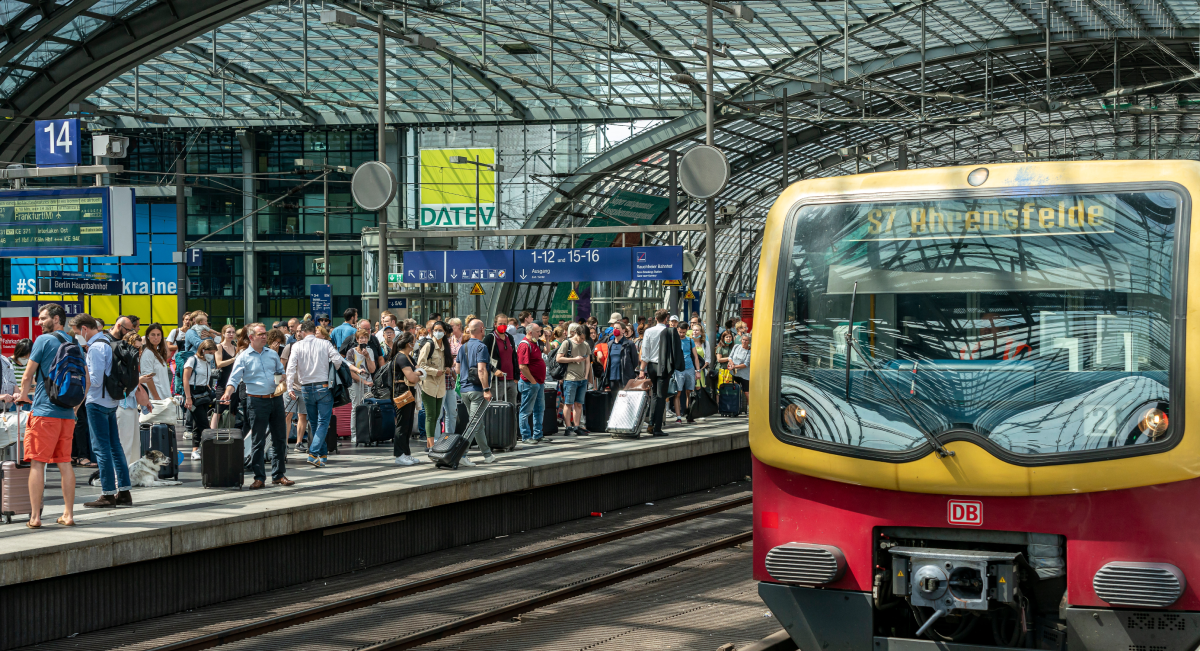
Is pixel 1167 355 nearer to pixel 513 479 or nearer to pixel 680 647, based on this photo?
pixel 680 647

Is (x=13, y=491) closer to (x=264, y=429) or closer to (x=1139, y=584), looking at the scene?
(x=264, y=429)

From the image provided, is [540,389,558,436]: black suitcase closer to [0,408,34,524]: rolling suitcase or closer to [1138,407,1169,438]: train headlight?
[0,408,34,524]: rolling suitcase

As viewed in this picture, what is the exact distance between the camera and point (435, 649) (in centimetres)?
790

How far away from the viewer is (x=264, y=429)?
11.5 meters

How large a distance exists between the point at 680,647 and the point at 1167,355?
350 centimetres

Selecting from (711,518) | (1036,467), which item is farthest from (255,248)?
(1036,467)

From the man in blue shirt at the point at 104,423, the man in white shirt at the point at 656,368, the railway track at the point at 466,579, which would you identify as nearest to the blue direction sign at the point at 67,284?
the man in white shirt at the point at 656,368

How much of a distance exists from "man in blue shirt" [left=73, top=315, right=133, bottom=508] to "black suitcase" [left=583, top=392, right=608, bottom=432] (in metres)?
8.24

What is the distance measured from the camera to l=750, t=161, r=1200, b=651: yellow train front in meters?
5.53

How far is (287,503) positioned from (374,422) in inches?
208

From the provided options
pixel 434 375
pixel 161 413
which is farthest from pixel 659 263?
pixel 161 413

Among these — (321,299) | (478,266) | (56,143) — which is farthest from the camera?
(321,299)

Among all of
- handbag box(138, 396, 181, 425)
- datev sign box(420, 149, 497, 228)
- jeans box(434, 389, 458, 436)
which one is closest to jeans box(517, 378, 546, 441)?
jeans box(434, 389, 458, 436)

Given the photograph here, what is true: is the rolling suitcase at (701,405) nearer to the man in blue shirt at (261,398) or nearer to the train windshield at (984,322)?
the man in blue shirt at (261,398)
